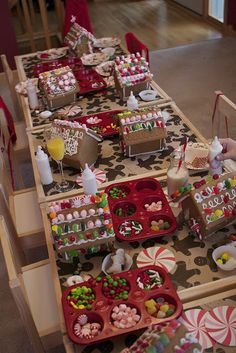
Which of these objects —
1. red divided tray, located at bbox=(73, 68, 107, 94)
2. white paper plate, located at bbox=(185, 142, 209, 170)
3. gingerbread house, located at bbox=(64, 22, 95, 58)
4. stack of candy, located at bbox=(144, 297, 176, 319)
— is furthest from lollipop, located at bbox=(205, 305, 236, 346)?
gingerbread house, located at bbox=(64, 22, 95, 58)

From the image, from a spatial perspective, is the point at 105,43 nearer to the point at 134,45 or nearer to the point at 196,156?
the point at 134,45

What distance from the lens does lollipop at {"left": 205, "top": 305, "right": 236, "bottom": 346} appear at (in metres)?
1.11

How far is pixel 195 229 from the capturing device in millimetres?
1417

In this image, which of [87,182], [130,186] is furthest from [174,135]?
[87,182]

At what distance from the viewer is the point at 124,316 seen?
1.13 m

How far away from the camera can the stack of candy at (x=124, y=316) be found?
111 centimetres

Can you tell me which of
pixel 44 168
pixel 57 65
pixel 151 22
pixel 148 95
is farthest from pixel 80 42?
pixel 151 22

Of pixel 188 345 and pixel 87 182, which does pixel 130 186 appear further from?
pixel 188 345

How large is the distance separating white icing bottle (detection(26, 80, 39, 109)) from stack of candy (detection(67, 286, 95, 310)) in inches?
59.5

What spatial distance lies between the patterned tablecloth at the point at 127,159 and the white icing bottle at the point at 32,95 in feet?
1.35

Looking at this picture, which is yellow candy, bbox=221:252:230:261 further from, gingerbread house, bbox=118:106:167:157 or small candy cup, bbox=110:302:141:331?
gingerbread house, bbox=118:106:167:157

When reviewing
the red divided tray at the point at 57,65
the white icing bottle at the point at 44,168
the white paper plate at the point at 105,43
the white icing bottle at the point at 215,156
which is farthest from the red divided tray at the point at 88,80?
the white icing bottle at the point at 215,156

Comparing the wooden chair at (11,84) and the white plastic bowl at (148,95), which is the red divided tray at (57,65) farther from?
the white plastic bowl at (148,95)

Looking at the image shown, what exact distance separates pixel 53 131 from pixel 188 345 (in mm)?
1259
